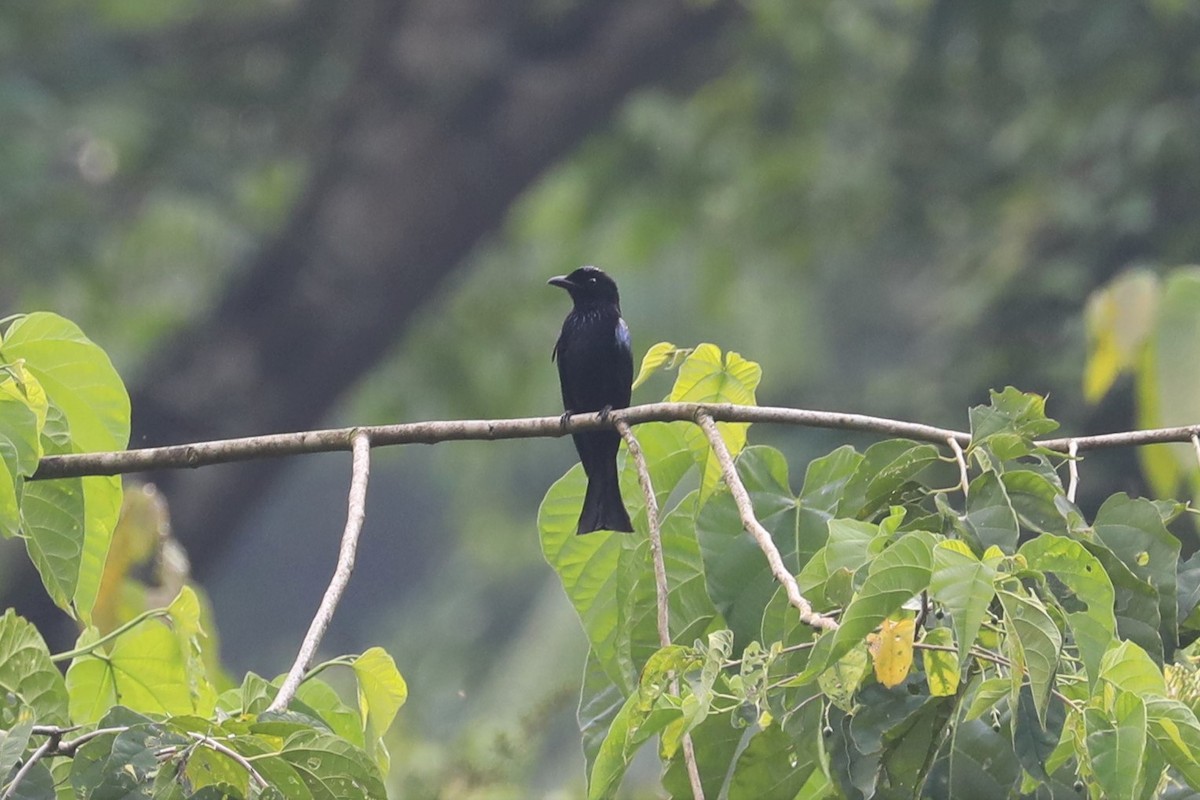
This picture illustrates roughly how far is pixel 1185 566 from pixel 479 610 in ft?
60.8

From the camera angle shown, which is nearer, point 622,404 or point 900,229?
point 622,404

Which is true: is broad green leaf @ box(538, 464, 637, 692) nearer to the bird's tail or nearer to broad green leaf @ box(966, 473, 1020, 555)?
the bird's tail

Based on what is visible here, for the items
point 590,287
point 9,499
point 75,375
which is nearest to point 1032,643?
point 9,499

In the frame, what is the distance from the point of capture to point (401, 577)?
29.4 m

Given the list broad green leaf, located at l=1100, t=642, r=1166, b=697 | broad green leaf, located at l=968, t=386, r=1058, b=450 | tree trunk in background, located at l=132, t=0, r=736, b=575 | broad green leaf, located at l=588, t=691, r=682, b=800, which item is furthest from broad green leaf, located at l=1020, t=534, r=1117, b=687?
tree trunk in background, located at l=132, t=0, r=736, b=575

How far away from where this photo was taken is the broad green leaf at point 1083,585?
1480 mm

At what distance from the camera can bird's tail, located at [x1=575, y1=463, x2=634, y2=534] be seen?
7.27 ft

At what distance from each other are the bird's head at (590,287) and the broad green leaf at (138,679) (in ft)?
6.70

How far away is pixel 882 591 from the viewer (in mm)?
1439

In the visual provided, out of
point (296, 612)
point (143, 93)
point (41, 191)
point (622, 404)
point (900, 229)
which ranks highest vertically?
point (143, 93)

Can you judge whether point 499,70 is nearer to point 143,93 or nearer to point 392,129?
point 392,129

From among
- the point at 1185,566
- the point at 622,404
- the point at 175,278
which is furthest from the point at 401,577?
the point at 1185,566

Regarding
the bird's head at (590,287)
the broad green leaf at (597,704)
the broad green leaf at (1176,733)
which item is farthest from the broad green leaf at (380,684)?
the bird's head at (590,287)

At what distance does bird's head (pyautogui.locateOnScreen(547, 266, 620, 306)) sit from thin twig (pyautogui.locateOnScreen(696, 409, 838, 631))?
84.6 inches
